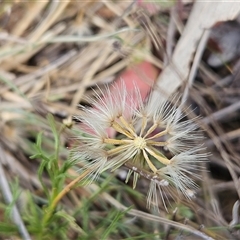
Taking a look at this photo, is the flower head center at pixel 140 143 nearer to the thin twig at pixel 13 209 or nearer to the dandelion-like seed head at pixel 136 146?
the dandelion-like seed head at pixel 136 146

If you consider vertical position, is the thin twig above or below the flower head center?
below

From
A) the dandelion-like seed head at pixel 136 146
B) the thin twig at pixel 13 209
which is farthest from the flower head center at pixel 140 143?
the thin twig at pixel 13 209

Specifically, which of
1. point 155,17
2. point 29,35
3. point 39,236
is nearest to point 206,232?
point 39,236

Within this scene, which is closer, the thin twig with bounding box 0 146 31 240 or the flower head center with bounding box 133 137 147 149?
the flower head center with bounding box 133 137 147 149

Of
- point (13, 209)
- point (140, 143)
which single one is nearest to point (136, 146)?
point (140, 143)

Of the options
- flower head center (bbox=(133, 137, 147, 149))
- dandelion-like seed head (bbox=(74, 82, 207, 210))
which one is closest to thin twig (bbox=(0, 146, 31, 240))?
dandelion-like seed head (bbox=(74, 82, 207, 210))

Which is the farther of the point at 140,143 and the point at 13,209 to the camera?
the point at 13,209

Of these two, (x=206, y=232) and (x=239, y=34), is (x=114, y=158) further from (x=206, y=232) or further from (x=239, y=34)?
(x=239, y=34)

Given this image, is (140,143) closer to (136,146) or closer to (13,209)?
(136,146)

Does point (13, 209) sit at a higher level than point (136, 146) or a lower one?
lower

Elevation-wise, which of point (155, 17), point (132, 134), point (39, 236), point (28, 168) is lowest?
point (39, 236)

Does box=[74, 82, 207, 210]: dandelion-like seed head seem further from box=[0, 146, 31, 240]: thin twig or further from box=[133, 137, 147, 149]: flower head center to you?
box=[0, 146, 31, 240]: thin twig
